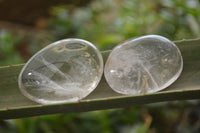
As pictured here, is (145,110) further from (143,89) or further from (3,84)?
(3,84)

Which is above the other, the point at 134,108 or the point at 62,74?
the point at 62,74

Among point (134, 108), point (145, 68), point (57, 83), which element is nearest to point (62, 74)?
point (57, 83)

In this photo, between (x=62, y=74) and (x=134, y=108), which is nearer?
(x=62, y=74)

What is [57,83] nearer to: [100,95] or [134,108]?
[100,95]

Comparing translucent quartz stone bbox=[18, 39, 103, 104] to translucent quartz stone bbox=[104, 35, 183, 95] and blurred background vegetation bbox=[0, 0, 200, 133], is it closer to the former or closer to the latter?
translucent quartz stone bbox=[104, 35, 183, 95]

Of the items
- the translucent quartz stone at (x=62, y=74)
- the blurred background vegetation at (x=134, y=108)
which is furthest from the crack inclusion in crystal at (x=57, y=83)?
the blurred background vegetation at (x=134, y=108)

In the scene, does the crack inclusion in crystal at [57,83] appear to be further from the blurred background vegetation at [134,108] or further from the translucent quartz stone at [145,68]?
the blurred background vegetation at [134,108]

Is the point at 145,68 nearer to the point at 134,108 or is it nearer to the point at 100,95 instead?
the point at 100,95
